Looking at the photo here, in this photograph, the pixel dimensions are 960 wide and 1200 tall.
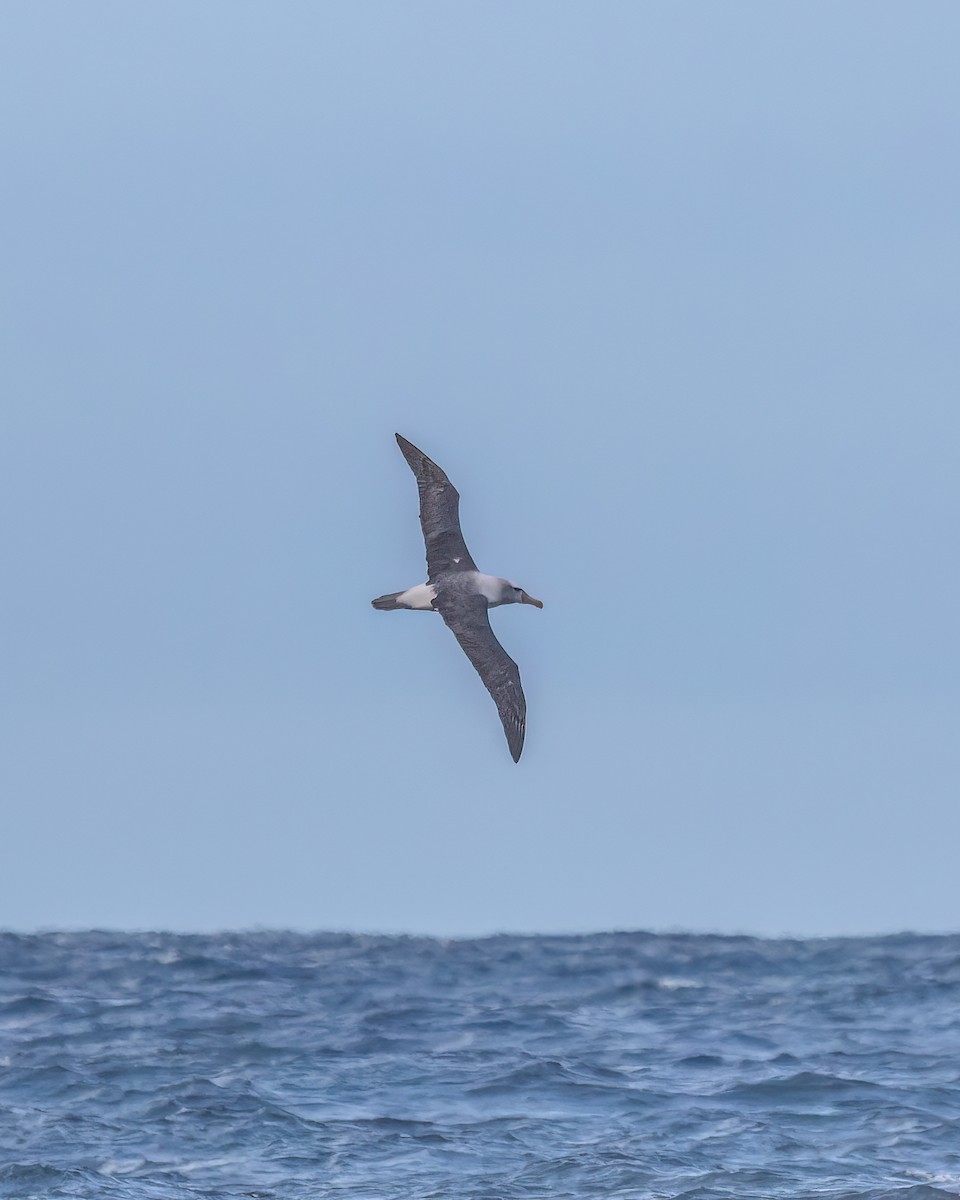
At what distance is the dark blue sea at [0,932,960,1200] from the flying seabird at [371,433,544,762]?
602cm

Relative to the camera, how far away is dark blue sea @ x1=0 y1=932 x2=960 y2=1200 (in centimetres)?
2070

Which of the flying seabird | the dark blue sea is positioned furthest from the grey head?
the dark blue sea

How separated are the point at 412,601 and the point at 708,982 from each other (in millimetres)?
25045

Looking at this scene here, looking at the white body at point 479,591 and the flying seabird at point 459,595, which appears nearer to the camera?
the flying seabird at point 459,595

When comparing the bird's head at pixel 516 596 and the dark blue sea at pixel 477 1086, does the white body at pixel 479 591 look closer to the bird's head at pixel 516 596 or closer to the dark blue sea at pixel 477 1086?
the bird's head at pixel 516 596

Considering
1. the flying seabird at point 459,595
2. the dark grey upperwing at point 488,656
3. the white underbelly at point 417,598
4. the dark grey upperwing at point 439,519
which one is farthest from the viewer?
the dark grey upperwing at point 439,519

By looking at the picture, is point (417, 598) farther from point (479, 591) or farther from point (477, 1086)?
point (477, 1086)

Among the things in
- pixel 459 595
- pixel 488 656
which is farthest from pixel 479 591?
pixel 488 656

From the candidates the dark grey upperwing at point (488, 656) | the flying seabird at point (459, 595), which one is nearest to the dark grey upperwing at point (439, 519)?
the flying seabird at point (459, 595)

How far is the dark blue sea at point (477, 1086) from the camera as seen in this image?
67.9 feet

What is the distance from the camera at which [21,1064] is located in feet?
91.6

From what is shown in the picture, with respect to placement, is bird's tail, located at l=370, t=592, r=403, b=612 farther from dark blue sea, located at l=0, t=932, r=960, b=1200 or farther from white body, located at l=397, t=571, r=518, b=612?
dark blue sea, located at l=0, t=932, r=960, b=1200

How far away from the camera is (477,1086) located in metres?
25.5

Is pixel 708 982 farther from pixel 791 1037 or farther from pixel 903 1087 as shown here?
pixel 903 1087
